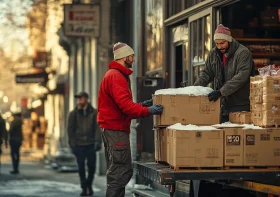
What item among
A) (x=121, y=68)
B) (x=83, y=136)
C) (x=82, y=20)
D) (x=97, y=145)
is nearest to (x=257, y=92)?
(x=121, y=68)

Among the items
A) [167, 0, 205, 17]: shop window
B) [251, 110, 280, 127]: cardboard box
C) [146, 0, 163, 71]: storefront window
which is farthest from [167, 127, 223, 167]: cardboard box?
[146, 0, 163, 71]: storefront window

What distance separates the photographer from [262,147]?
9.11m

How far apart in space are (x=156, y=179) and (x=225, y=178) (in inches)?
29.5

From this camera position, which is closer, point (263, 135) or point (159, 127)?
point (263, 135)

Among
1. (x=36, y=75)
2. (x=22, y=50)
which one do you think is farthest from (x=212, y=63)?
(x=22, y=50)

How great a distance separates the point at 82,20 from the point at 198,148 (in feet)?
45.7

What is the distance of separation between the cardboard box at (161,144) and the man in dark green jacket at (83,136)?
811 centimetres

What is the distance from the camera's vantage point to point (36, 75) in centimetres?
3456

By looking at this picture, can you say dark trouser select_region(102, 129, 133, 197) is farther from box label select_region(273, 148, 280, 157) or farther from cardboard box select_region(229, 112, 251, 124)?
box label select_region(273, 148, 280, 157)

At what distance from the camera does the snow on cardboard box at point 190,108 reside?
966 cm

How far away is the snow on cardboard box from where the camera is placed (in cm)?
966

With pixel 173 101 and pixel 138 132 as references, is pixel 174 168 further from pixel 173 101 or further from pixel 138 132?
pixel 138 132

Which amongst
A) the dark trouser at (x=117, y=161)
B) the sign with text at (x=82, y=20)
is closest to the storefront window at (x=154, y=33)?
the sign with text at (x=82, y=20)

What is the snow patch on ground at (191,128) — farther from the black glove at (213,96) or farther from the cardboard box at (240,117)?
the cardboard box at (240,117)
